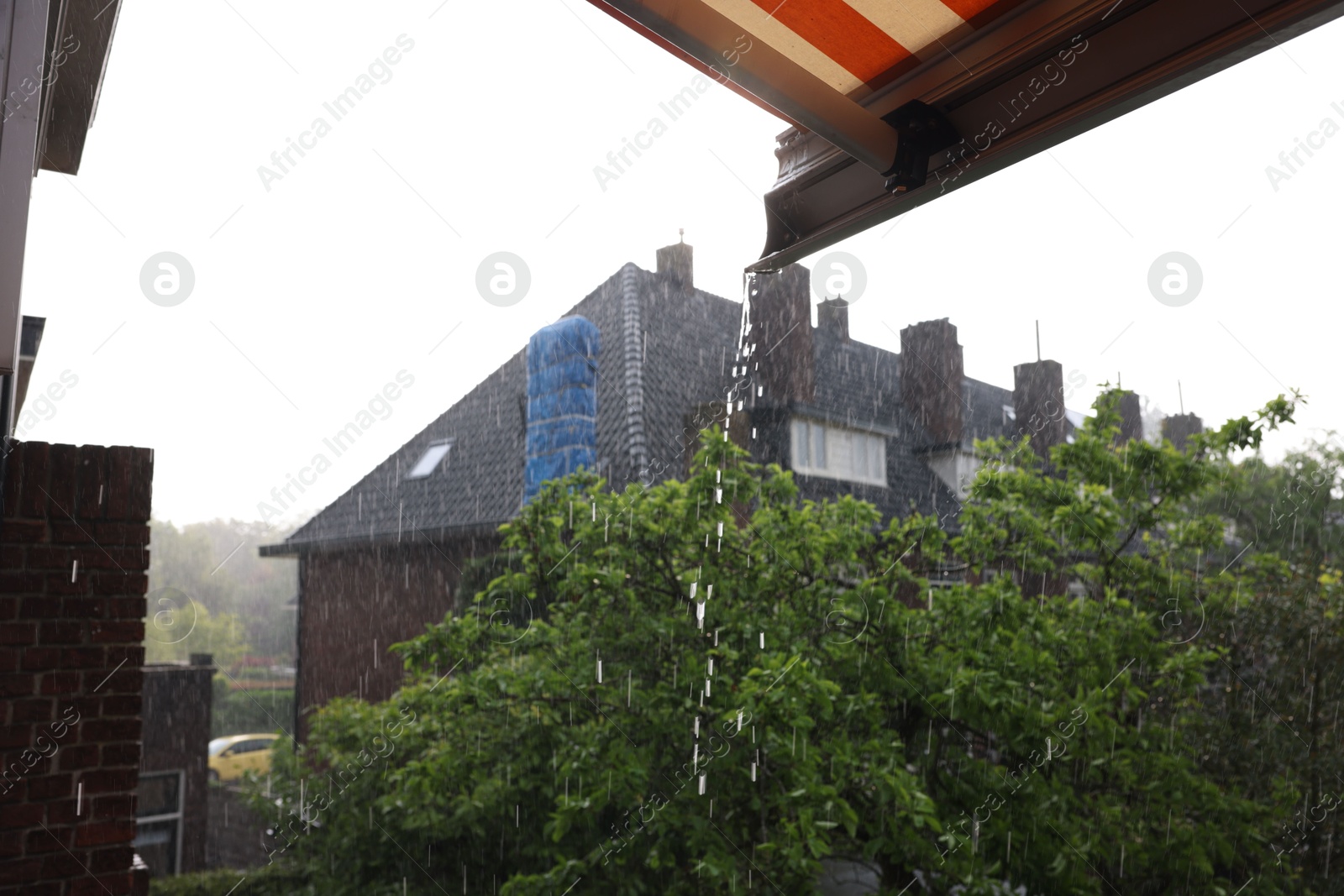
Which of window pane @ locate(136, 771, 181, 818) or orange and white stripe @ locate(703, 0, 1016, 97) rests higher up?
orange and white stripe @ locate(703, 0, 1016, 97)

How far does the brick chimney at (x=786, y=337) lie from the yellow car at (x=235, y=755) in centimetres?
1224

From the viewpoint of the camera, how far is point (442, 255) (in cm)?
1719

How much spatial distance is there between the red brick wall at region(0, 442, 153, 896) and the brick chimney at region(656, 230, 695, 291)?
37.7 feet

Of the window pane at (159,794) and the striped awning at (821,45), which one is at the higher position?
the striped awning at (821,45)

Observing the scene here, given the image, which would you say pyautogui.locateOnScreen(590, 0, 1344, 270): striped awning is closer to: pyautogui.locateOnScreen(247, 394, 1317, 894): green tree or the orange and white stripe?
the orange and white stripe

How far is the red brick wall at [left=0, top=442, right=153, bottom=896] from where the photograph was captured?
1.90 m

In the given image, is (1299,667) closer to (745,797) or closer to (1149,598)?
(1149,598)

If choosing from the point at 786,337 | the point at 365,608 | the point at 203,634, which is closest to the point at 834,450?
the point at 786,337

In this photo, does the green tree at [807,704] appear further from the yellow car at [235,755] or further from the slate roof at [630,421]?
the yellow car at [235,755]

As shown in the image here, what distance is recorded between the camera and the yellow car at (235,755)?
17.4 meters

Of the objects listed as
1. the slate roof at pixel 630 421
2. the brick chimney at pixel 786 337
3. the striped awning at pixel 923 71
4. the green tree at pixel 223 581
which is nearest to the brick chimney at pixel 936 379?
the slate roof at pixel 630 421

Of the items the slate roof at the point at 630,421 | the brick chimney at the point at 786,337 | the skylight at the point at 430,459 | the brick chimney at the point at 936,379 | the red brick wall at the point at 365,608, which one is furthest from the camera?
the brick chimney at the point at 936,379

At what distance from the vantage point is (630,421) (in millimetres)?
11195

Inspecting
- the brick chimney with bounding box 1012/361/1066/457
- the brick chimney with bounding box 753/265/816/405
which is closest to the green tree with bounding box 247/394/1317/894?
the brick chimney with bounding box 753/265/816/405
